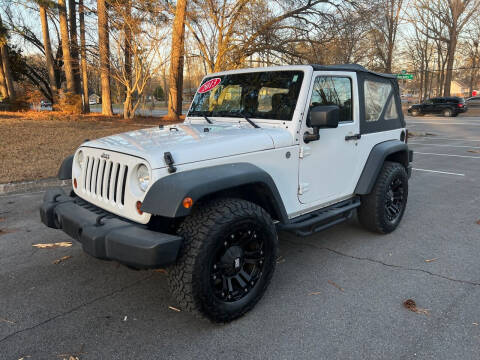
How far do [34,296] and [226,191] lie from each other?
1788 millimetres

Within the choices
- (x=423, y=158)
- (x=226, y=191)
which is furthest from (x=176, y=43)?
(x=226, y=191)

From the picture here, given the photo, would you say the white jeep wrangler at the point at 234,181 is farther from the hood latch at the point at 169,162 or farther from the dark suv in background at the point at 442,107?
the dark suv in background at the point at 442,107

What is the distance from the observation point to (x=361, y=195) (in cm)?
415

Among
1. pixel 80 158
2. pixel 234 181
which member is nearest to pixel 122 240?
pixel 234 181

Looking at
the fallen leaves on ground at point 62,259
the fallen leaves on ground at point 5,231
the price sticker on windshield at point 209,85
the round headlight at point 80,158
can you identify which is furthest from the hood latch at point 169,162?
the fallen leaves on ground at point 5,231

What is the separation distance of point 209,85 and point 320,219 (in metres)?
1.91

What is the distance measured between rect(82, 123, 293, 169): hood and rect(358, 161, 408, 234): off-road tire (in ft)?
5.03

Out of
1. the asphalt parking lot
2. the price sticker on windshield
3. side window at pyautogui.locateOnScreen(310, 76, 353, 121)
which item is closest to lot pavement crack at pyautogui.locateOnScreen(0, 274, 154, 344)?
the asphalt parking lot

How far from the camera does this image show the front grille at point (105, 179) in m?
2.66

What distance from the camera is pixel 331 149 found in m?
3.54

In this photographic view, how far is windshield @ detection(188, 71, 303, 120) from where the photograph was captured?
338 centimetres

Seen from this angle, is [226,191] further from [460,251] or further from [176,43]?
[176,43]

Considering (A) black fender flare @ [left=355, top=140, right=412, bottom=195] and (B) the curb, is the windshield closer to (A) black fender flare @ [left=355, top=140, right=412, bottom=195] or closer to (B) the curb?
(A) black fender flare @ [left=355, top=140, right=412, bottom=195]

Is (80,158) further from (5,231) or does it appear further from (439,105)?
(439,105)
